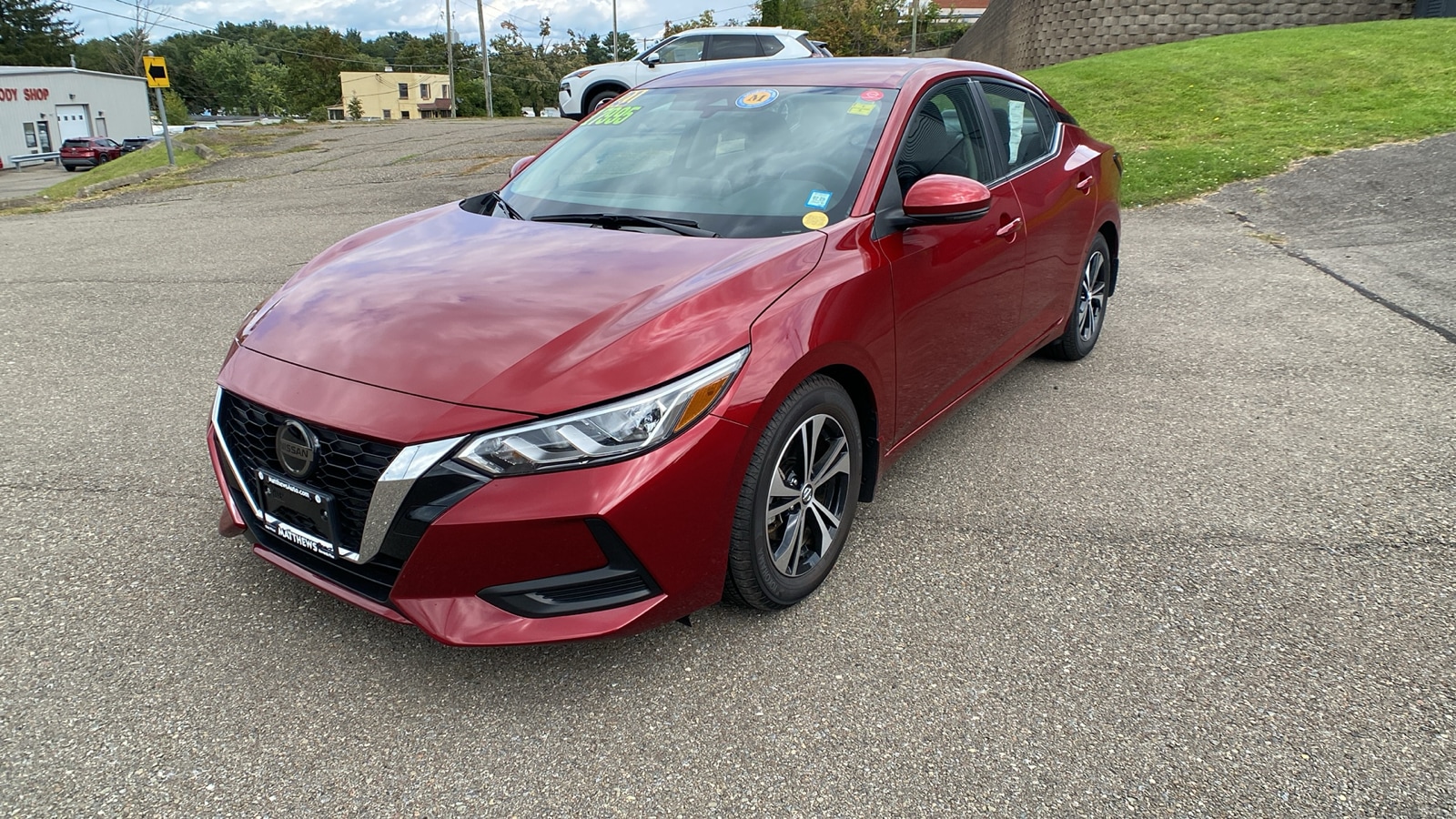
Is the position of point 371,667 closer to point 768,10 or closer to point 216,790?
point 216,790

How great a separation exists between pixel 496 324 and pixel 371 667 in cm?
104

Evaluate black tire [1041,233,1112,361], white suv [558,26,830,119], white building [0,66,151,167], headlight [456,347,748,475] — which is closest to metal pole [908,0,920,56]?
white building [0,66,151,167]

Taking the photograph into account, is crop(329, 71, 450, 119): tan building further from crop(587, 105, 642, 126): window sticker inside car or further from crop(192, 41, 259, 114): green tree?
crop(587, 105, 642, 126): window sticker inside car

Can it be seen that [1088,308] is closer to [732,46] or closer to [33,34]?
[732,46]

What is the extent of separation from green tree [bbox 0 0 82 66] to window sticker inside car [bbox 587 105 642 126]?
265 feet

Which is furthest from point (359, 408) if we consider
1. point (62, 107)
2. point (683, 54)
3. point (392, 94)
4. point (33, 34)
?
point (392, 94)

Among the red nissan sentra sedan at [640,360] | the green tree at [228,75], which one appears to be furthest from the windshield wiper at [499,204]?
the green tree at [228,75]

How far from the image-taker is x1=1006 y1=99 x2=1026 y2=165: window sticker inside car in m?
4.18

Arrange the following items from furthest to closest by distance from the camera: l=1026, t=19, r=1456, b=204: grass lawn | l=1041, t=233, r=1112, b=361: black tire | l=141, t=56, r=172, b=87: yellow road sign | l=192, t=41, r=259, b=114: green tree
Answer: l=192, t=41, r=259, b=114: green tree < l=141, t=56, r=172, b=87: yellow road sign < l=1026, t=19, r=1456, b=204: grass lawn < l=1041, t=233, r=1112, b=361: black tire

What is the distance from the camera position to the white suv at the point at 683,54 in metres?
15.4

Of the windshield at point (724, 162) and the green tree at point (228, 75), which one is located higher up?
the green tree at point (228, 75)

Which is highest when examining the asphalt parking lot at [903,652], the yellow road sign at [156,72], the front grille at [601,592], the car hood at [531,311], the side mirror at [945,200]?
the yellow road sign at [156,72]

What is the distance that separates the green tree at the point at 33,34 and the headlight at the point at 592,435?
8271cm

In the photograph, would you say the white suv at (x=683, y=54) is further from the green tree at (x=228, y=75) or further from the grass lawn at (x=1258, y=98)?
the green tree at (x=228, y=75)
